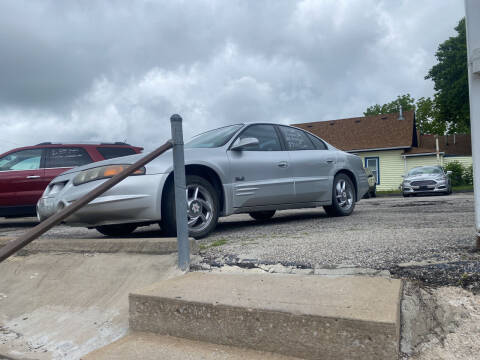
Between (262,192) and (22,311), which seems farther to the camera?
(262,192)

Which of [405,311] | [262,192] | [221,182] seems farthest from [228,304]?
[262,192]

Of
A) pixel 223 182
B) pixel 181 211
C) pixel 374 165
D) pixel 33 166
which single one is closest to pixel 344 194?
pixel 223 182

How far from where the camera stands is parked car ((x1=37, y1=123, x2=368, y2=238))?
445 centimetres

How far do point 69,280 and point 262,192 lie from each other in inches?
104

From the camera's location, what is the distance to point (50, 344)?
8.87ft

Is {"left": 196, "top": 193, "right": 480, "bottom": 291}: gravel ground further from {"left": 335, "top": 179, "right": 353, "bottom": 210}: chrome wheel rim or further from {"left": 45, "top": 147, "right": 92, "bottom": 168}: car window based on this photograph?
{"left": 45, "top": 147, "right": 92, "bottom": 168}: car window

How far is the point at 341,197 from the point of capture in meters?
6.83

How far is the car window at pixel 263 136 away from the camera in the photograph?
5734 millimetres

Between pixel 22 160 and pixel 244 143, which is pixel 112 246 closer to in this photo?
pixel 244 143

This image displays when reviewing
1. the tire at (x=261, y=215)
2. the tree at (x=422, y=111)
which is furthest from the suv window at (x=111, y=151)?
the tree at (x=422, y=111)

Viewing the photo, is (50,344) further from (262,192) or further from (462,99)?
(462,99)

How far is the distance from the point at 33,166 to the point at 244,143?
538 centimetres

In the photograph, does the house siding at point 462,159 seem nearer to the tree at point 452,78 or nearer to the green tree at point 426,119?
the tree at point 452,78

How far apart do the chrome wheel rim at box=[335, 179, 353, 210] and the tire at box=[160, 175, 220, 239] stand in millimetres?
2493
